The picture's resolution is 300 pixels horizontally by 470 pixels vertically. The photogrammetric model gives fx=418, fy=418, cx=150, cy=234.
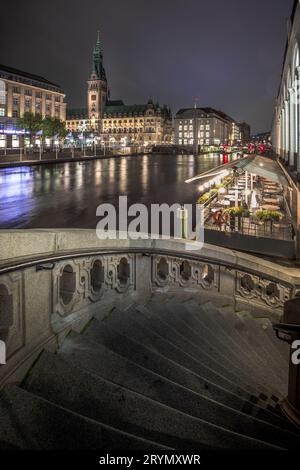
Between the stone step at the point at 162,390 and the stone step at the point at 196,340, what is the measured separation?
2.57 feet

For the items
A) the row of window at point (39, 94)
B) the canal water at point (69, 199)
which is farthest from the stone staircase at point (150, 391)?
the row of window at point (39, 94)

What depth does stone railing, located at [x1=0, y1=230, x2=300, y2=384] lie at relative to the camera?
400 cm

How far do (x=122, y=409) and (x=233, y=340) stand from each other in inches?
101

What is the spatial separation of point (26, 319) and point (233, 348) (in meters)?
2.90

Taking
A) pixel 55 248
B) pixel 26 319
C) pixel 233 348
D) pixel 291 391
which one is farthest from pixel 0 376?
pixel 233 348

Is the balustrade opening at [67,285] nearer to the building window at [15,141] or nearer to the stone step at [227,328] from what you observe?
the stone step at [227,328]

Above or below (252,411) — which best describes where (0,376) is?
above

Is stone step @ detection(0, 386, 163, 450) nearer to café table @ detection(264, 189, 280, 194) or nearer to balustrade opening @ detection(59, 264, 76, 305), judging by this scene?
balustrade opening @ detection(59, 264, 76, 305)

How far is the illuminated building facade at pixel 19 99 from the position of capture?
9856 centimetres

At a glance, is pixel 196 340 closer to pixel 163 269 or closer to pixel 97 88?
pixel 163 269

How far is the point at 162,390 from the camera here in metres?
4.15

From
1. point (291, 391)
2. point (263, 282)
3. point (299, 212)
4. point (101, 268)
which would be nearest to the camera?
point (291, 391)
